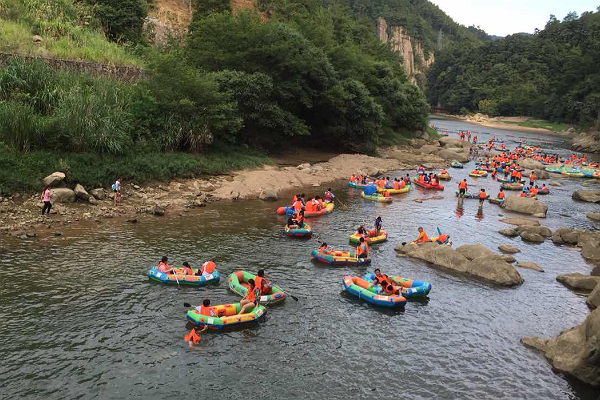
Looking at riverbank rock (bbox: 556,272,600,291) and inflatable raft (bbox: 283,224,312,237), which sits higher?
riverbank rock (bbox: 556,272,600,291)

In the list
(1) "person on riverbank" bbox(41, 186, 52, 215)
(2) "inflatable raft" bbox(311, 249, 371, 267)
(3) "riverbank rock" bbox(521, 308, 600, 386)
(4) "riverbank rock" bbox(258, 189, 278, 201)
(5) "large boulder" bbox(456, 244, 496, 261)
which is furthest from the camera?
(4) "riverbank rock" bbox(258, 189, 278, 201)

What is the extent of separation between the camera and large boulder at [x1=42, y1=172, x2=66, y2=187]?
24969 mm

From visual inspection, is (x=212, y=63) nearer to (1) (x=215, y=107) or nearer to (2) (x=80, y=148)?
(1) (x=215, y=107)

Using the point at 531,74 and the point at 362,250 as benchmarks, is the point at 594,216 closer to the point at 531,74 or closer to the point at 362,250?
the point at 362,250

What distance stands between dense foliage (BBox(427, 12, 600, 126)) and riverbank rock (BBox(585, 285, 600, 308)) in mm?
83609

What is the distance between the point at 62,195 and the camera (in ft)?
81.6

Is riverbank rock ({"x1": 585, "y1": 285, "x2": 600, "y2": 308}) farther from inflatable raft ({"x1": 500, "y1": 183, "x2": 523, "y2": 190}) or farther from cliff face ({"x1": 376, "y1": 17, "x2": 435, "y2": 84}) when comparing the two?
cliff face ({"x1": 376, "y1": 17, "x2": 435, "y2": 84})

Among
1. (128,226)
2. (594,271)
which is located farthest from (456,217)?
(128,226)

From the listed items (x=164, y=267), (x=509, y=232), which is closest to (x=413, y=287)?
(x=164, y=267)

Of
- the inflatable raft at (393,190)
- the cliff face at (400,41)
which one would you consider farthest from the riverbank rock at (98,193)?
the cliff face at (400,41)

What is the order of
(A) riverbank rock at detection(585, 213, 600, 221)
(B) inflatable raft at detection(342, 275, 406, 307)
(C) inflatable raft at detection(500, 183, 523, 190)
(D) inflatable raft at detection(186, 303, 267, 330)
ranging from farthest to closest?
(C) inflatable raft at detection(500, 183, 523, 190)
(A) riverbank rock at detection(585, 213, 600, 221)
(B) inflatable raft at detection(342, 275, 406, 307)
(D) inflatable raft at detection(186, 303, 267, 330)

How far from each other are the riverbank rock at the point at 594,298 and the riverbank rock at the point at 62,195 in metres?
24.2

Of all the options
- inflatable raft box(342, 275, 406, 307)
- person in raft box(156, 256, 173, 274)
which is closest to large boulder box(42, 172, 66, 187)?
person in raft box(156, 256, 173, 274)

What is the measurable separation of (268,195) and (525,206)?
17855mm
